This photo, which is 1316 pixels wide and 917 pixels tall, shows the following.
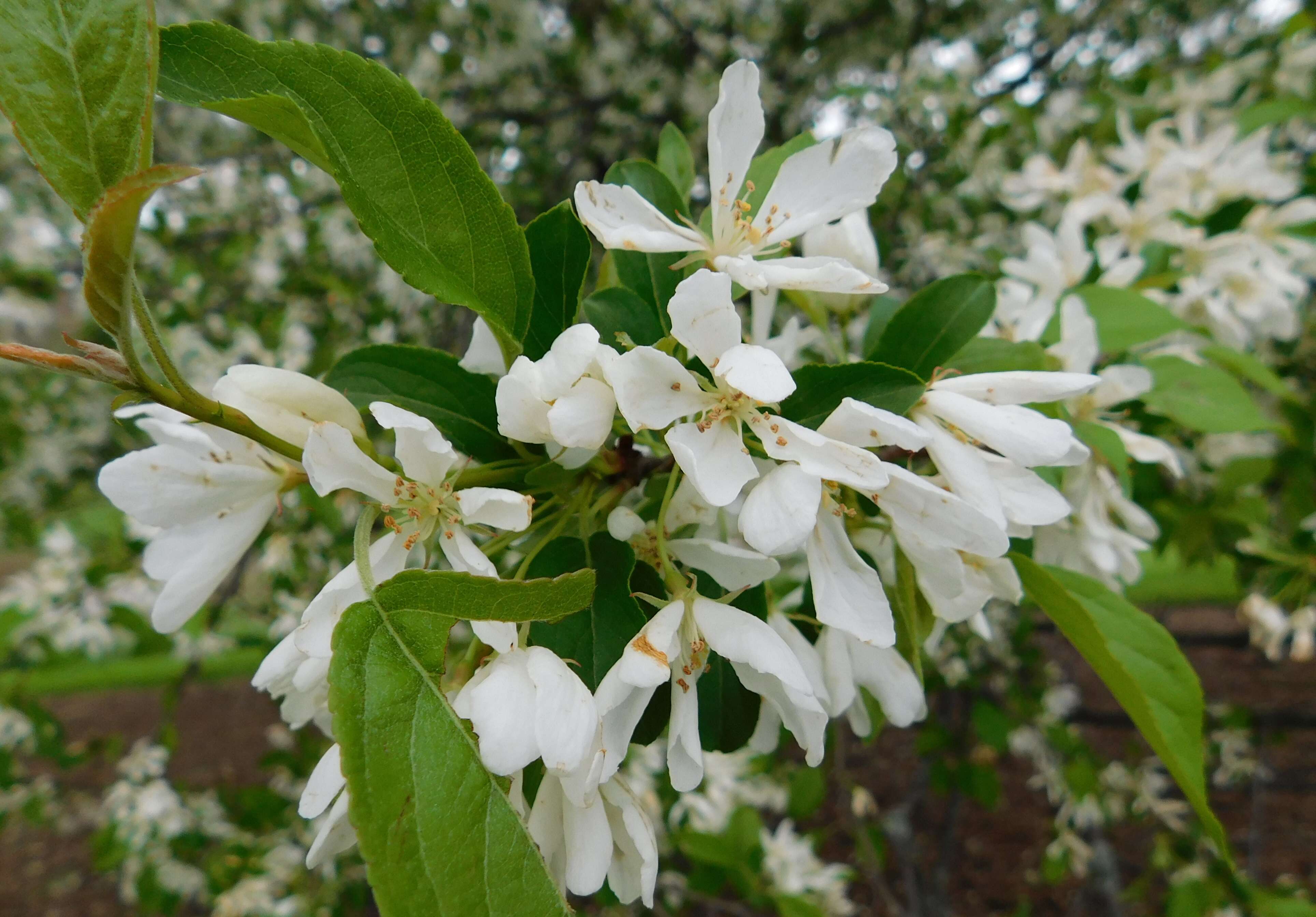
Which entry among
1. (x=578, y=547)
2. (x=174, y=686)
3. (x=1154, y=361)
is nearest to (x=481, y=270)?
(x=578, y=547)

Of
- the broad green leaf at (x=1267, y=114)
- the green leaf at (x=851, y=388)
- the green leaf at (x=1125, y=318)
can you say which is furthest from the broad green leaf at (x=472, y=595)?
the broad green leaf at (x=1267, y=114)

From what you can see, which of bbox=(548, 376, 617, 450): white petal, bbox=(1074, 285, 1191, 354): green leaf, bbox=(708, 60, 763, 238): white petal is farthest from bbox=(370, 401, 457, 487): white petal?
bbox=(1074, 285, 1191, 354): green leaf

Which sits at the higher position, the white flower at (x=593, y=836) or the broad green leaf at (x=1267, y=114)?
the broad green leaf at (x=1267, y=114)

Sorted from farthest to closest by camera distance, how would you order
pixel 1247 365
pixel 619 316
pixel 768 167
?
pixel 1247 365
pixel 768 167
pixel 619 316

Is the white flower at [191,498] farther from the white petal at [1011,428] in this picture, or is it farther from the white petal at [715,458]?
the white petal at [1011,428]

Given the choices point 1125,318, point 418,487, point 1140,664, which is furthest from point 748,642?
point 1125,318

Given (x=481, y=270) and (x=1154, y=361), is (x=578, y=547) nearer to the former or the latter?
(x=481, y=270)

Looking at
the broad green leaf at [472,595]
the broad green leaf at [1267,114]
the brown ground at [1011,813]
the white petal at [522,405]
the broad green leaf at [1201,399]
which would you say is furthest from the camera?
the brown ground at [1011,813]

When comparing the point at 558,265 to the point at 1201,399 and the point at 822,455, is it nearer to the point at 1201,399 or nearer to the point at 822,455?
the point at 822,455
